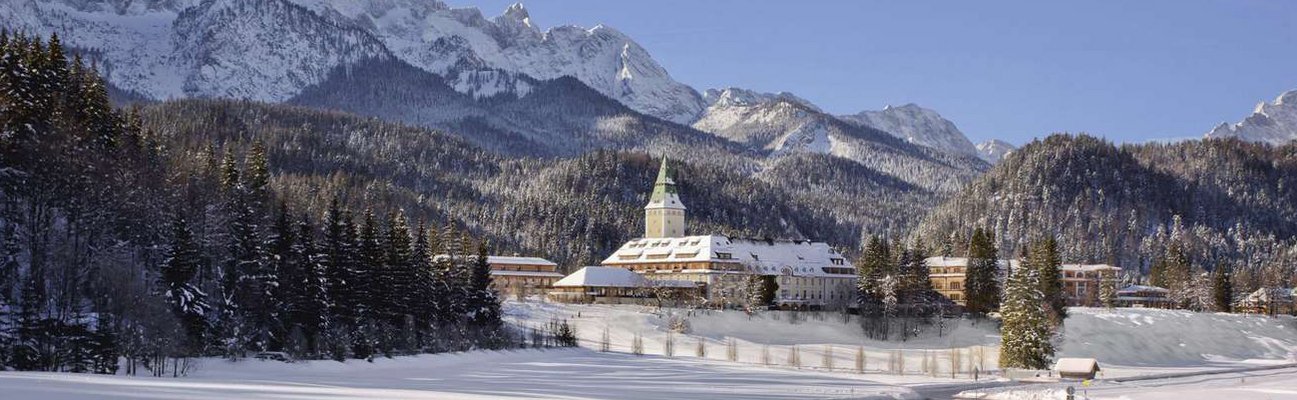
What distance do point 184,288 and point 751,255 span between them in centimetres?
9989

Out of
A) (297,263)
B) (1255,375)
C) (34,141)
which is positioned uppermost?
(34,141)

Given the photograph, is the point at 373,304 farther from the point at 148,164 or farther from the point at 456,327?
the point at 148,164

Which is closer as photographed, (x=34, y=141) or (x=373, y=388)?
(x=373, y=388)

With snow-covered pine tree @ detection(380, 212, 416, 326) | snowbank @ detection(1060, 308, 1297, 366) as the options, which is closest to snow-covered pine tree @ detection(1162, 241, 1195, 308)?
snowbank @ detection(1060, 308, 1297, 366)

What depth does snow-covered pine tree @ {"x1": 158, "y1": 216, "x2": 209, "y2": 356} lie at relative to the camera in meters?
70.8

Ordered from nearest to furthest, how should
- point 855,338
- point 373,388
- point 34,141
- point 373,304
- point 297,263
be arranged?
point 373,388 → point 34,141 → point 297,263 → point 373,304 → point 855,338

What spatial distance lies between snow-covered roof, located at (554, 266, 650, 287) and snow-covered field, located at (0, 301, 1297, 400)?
1293 centimetres

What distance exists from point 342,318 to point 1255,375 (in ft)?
246

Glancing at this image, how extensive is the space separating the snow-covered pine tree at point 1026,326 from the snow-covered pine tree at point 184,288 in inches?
2476

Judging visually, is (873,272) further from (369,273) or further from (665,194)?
(369,273)

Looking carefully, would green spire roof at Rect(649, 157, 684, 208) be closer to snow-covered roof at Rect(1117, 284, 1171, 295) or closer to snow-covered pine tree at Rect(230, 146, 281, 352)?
snow-covered roof at Rect(1117, 284, 1171, 295)

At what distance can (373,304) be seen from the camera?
86062 millimetres

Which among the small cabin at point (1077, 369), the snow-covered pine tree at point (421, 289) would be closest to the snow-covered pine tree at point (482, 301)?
the snow-covered pine tree at point (421, 289)

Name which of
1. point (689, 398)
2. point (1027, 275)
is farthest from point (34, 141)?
point (1027, 275)
